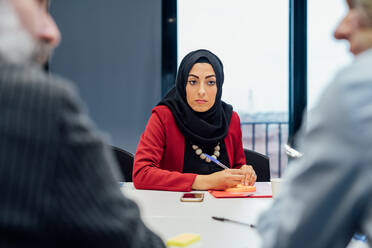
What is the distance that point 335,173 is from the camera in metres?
0.53

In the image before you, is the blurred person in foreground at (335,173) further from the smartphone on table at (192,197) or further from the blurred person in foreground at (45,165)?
the smartphone on table at (192,197)

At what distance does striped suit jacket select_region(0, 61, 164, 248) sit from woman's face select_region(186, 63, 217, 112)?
5.18ft

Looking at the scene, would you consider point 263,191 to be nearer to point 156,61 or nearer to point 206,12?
point 156,61

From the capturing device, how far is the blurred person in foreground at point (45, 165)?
1.43 ft

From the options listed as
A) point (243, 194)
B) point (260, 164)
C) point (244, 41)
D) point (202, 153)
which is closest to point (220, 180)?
point (243, 194)

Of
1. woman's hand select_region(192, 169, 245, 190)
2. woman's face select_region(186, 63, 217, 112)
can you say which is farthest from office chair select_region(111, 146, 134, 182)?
woman's hand select_region(192, 169, 245, 190)

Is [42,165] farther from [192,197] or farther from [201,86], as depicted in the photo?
[201,86]

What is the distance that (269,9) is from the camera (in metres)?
3.42

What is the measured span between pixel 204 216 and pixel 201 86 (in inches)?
37.9

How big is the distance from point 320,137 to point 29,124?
1.31 ft

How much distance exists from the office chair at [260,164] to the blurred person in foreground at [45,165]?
1792 millimetres

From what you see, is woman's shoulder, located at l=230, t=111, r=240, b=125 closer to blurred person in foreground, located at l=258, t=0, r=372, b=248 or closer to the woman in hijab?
the woman in hijab

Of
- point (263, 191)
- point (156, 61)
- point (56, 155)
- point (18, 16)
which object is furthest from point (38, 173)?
point (156, 61)

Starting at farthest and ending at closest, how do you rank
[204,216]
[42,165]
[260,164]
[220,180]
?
[260,164] → [220,180] → [204,216] → [42,165]
